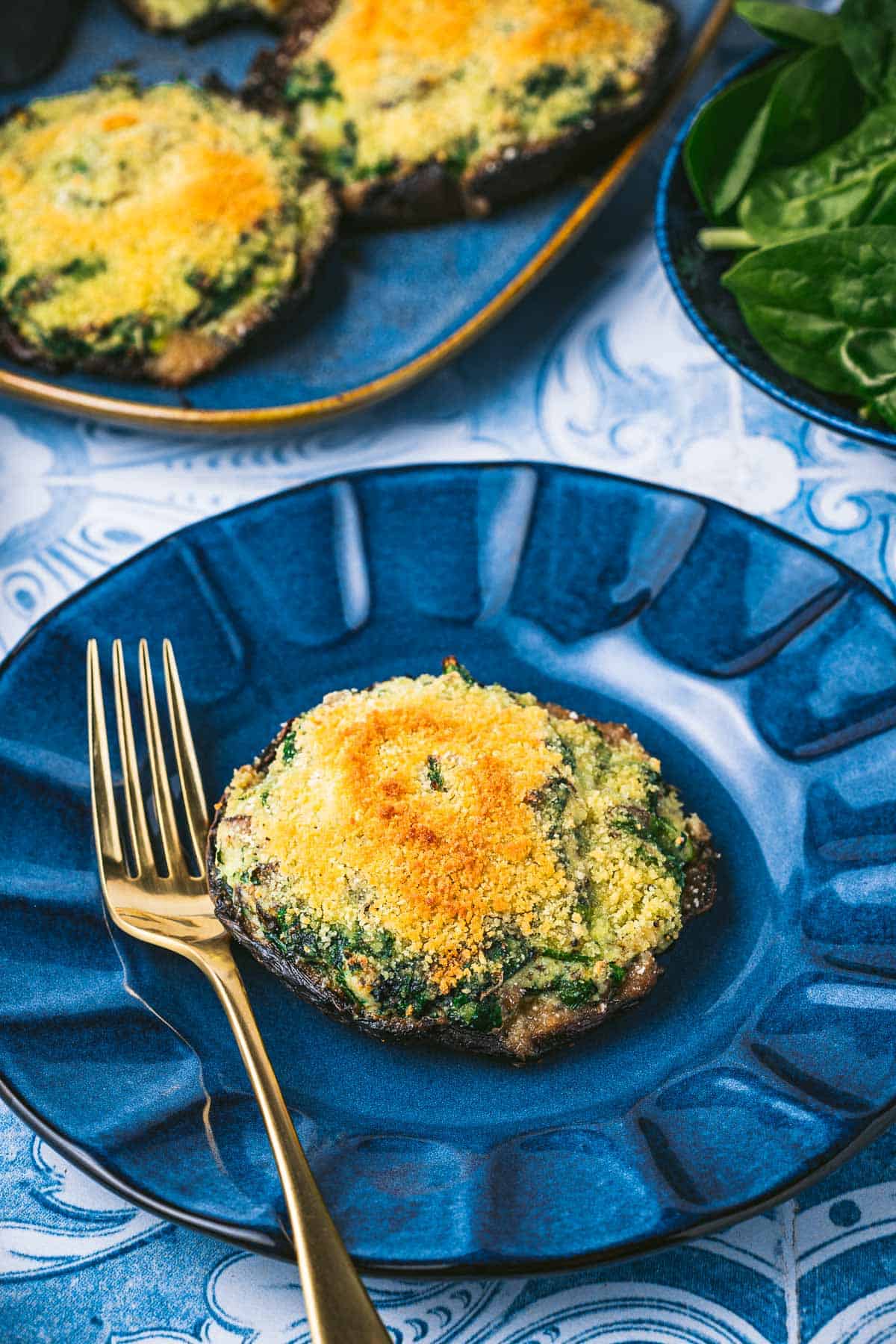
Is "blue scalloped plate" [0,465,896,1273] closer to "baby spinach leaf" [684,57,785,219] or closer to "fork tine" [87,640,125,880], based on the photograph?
"fork tine" [87,640,125,880]

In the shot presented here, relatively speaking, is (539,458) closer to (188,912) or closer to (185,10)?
(188,912)

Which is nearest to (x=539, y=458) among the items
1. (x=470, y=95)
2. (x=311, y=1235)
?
(x=470, y=95)

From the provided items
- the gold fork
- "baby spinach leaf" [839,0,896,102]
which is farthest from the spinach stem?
the gold fork

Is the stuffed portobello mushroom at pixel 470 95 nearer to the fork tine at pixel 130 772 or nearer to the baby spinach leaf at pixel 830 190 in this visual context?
the baby spinach leaf at pixel 830 190

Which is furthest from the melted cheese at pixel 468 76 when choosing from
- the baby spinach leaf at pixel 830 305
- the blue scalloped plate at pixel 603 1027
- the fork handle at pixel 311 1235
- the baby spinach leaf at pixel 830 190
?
the fork handle at pixel 311 1235

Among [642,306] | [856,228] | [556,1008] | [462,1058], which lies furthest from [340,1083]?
[642,306]
